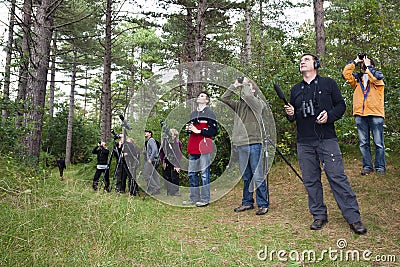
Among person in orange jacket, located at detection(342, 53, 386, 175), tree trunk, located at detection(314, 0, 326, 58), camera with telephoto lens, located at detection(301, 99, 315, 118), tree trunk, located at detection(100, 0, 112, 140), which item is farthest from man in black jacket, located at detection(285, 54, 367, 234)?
tree trunk, located at detection(100, 0, 112, 140)

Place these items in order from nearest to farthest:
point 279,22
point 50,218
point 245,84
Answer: point 50,218, point 245,84, point 279,22

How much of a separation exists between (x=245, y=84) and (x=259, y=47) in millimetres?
5194

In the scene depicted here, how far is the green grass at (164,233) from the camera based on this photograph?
2609 mm

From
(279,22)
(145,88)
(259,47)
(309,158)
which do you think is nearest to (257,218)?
(309,158)

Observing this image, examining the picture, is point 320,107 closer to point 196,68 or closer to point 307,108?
point 307,108

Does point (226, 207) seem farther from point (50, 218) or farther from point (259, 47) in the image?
point (259, 47)

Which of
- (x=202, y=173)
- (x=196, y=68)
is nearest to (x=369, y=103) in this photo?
(x=202, y=173)

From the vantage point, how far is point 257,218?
4.21 m

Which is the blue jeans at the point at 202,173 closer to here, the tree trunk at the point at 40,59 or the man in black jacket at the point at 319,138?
the man in black jacket at the point at 319,138

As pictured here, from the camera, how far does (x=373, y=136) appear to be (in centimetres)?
507

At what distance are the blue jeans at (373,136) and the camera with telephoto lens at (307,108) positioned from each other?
1.92 m

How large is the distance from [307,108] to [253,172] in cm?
132

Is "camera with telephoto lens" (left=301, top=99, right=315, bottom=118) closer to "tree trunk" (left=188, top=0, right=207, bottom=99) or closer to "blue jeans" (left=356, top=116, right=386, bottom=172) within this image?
"blue jeans" (left=356, top=116, right=386, bottom=172)

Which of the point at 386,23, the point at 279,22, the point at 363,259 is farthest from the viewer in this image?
the point at 279,22
